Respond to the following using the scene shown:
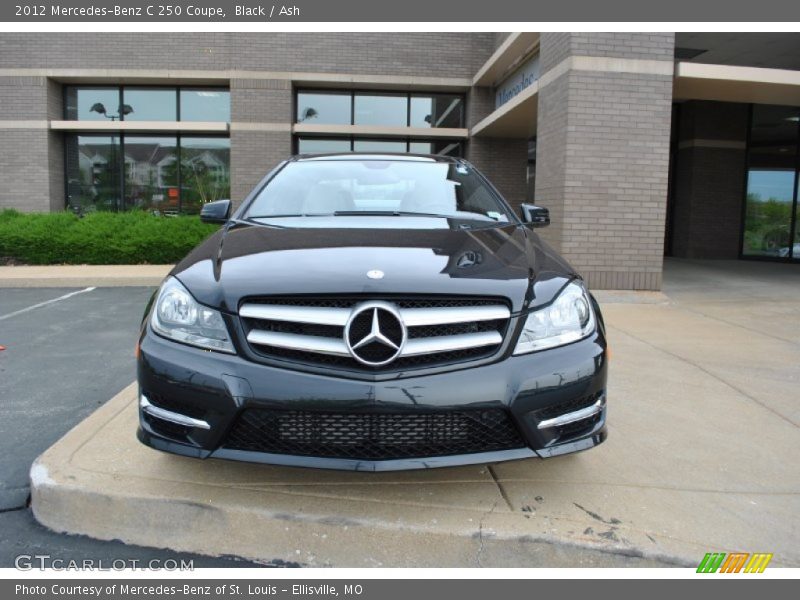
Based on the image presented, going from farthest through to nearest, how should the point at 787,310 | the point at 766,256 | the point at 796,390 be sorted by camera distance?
the point at 766,256 → the point at 787,310 → the point at 796,390

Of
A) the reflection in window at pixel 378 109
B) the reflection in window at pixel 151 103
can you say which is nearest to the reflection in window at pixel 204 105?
the reflection in window at pixel 151 103

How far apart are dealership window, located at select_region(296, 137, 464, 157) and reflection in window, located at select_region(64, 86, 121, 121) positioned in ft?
15.0

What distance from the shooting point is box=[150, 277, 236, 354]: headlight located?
2.39 m

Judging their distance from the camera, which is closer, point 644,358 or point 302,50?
point 644,358

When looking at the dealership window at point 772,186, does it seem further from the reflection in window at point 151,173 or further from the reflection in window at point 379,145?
the reflection in window at point 151,173

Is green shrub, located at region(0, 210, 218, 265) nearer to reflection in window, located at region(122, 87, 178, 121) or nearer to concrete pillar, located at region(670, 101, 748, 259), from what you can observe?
reflection in window, located at region(122, 87, 178, 121)

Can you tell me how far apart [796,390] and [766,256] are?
1189 centimetres

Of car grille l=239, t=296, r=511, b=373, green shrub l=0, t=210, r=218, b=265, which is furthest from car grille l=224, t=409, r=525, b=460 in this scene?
green shrub l=0, t=210, r=218, b=265

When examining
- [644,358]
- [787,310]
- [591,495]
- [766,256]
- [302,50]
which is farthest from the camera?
[766,256]

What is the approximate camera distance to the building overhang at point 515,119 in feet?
32.0

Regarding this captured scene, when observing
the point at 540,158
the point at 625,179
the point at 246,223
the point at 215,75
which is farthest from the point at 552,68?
the point at 215,75

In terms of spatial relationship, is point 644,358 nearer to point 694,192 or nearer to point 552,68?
point 552,68

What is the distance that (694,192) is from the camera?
14.4 metres

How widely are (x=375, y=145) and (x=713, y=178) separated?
810cm
